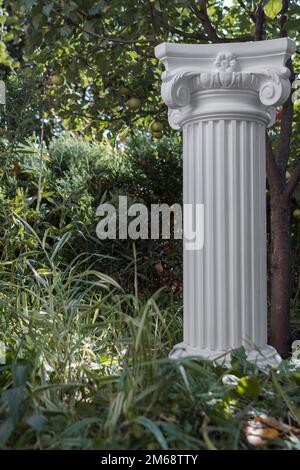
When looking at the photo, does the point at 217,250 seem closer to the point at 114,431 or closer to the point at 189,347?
the point at 189,347

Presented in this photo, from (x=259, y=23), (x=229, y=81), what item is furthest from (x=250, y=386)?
(x=259, y=23)

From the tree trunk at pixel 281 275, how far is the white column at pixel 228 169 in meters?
1.08

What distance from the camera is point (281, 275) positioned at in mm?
3850

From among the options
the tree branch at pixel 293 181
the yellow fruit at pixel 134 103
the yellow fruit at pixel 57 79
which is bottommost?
the tree branch at pixel 293 181

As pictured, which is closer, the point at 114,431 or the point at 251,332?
the point at 114,431

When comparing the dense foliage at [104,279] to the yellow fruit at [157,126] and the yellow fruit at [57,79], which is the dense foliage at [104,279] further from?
the yellow fruit at [157,126]

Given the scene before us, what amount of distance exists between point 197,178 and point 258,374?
3.36 feet

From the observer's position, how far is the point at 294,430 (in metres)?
2.03

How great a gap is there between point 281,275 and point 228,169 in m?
1.40

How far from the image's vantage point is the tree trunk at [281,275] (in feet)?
12.5

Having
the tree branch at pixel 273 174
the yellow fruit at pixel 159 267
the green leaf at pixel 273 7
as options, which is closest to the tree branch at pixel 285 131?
the tree branch at pixel 273 174

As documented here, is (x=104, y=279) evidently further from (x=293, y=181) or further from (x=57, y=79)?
(x=57, y=79)

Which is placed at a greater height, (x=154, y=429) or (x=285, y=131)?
(x=285, y=131)
